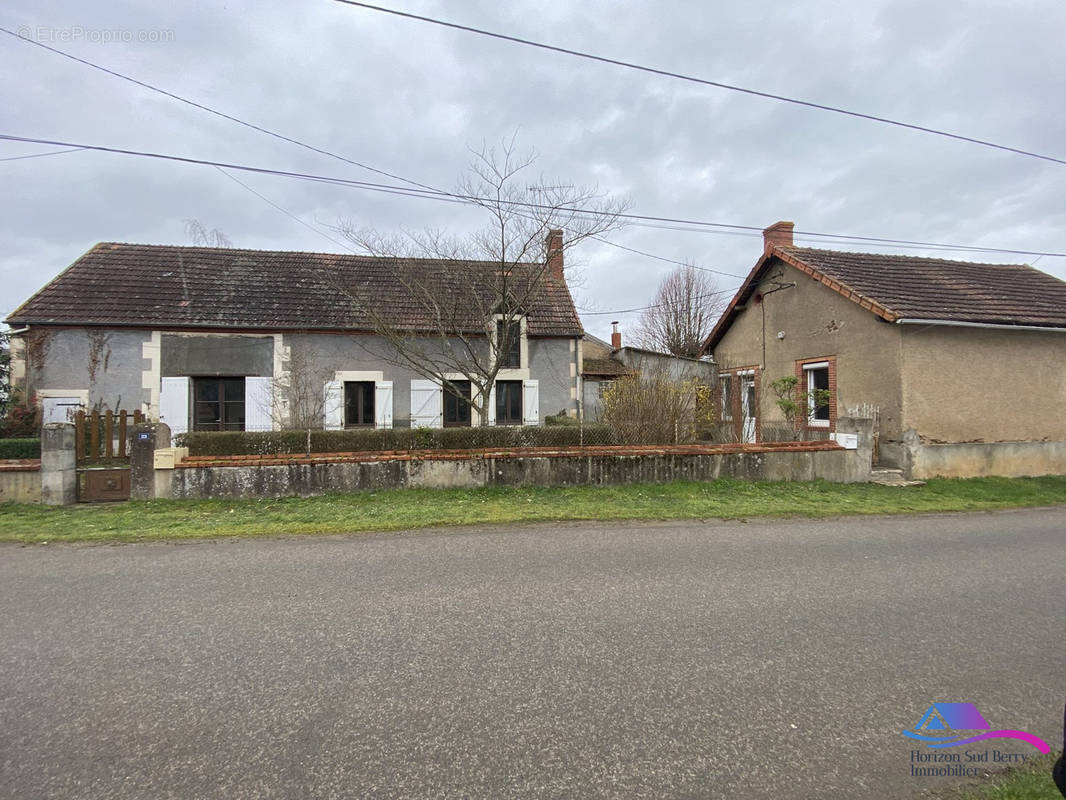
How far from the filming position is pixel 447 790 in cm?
221

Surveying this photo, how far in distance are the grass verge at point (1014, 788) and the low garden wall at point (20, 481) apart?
11043 mm

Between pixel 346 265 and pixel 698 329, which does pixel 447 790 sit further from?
pixel 698 329

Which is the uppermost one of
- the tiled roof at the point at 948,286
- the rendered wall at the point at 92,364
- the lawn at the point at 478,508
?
the tiled roof at the point at 948,286

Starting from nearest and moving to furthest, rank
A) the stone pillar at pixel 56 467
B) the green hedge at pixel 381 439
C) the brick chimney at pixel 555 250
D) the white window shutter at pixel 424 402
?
the stone pillar at pixel 56 467 < the green hedge at pixel 381 439 < the brick chimney at pixel 555 250 < the white window shutter at pixel 424 402

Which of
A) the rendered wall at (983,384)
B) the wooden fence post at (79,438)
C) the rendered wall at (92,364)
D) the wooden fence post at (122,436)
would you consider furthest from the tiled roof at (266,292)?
the rendered wall at (983,384)

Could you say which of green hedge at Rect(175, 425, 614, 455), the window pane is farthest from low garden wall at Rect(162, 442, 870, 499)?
the window pane

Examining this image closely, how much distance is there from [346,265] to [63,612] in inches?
586

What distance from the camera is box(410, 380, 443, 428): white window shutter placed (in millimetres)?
15547

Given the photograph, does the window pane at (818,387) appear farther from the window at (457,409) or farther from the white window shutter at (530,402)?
the window at (457,409)

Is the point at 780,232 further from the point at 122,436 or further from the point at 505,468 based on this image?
the point at 122,436

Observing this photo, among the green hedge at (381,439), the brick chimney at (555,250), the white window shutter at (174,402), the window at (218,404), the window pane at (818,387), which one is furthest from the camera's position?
the window at (218,404)

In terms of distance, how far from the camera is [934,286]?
13672 mm

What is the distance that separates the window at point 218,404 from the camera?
1479cm

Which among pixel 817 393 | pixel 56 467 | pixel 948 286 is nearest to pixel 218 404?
pixel 56 467
